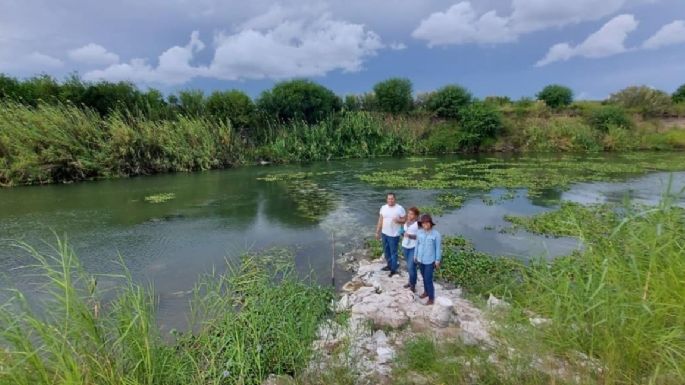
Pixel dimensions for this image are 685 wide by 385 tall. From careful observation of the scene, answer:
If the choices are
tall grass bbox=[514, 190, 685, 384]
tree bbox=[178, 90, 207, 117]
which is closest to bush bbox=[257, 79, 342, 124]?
tree bbox=[178, 90, 207, 117]

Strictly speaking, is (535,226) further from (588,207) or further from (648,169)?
(648,169)

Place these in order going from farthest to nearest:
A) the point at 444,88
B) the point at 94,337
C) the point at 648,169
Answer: the point at 444,88 → the point at 648,169 → the point at 94,337

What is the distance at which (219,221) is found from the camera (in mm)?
12781

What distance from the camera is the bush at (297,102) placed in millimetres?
36750

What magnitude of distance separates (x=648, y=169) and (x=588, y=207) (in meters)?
14.2

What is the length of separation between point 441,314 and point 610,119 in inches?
1708

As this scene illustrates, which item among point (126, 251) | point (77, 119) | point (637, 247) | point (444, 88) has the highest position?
point (444, 88)

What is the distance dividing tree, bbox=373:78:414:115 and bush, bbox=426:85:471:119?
3154 millimetres

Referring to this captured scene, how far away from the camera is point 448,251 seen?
856 centimetres

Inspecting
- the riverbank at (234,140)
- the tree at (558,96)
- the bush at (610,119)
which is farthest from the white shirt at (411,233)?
the tree at (558,96)

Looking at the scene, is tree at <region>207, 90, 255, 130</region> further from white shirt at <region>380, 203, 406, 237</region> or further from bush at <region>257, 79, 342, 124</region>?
white shirt at <region>380, 203, 406, 237</region>

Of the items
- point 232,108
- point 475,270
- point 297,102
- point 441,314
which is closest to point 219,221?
point 475,270

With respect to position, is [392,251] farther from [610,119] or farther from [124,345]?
[610,119]

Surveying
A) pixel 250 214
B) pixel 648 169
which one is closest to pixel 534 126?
pixel 648 169
